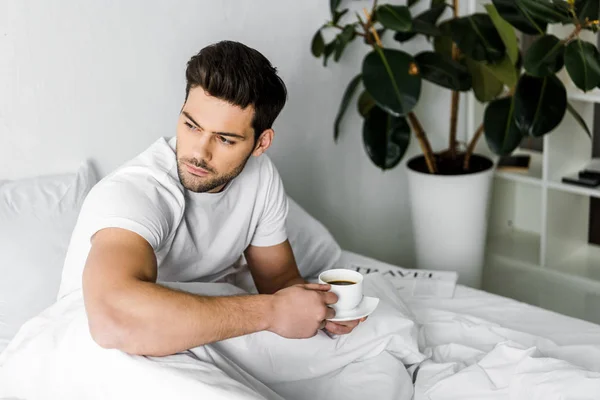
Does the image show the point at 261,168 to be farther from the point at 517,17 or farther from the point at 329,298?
the point at 517,17

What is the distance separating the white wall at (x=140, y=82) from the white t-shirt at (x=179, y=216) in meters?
0.38

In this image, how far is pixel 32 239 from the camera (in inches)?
73.4

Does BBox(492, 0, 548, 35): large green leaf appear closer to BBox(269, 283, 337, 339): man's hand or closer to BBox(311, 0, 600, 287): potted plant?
BBox(311, 0, 600, 287): potted plant

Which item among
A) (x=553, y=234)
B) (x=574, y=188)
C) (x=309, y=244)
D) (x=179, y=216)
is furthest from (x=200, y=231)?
(x=553, y=234)

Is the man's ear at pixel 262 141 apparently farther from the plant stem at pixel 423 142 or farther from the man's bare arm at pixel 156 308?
the plant stem at pixel 423 142

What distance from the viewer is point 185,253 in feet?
5.86

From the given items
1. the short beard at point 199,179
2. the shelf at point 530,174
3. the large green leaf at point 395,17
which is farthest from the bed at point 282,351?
the shelf at point 530,174

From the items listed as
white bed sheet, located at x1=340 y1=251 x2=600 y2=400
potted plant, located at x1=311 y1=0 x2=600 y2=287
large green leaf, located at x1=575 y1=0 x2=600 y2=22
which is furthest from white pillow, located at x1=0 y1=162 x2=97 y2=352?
large green leaf, located at x1=575 y1=0 x2=600 y2=22

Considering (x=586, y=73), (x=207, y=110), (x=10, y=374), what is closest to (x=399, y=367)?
(x=207, y=110)

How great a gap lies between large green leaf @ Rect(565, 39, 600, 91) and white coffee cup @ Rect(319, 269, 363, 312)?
2.84 feet

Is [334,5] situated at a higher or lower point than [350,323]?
higher

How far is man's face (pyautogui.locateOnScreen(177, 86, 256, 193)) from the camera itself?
1644 mm

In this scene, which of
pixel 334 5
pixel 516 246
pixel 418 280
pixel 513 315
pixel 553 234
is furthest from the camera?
pixel 516 246

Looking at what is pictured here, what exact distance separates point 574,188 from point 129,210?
1.74 meters
